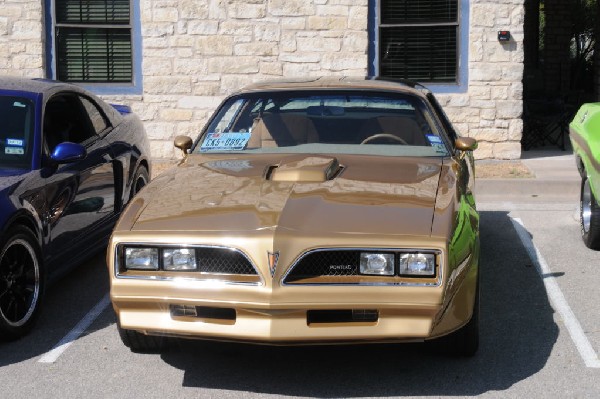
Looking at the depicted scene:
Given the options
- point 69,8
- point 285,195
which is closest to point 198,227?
point 285,195

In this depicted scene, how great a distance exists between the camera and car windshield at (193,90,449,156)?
6.57 metres

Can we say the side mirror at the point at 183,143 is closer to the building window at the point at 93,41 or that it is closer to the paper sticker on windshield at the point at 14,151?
the paper sticker on windshield at the point at 14,151

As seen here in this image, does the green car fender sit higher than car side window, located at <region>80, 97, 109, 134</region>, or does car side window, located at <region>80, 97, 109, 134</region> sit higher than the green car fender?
car side window, located at <region>80, 97, 109, 134</region>

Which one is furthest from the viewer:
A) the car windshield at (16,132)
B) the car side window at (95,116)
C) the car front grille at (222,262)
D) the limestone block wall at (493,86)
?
the limestone block wall at (493,86)

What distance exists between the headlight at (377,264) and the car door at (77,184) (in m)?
2.47

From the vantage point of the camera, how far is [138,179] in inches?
336

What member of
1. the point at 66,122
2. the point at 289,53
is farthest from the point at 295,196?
the point at 289,53

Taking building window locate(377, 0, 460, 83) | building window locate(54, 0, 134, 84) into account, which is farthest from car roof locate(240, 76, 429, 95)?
building window locate(54, 0, 134, 84)

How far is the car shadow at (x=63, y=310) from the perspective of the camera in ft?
19.3

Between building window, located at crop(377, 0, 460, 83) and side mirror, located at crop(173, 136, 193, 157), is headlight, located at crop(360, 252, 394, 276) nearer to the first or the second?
side mirror, located at crop(173, 136, 193, 157)

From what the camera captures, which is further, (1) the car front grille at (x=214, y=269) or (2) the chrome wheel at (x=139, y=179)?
(2) the chrome wheel at (x=139, y=179)

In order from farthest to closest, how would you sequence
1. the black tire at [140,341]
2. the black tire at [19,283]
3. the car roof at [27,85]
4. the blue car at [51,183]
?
the car roof at [27,85], the blue car at [51,183], the black tire at [19,283], the black tire at [140,341]

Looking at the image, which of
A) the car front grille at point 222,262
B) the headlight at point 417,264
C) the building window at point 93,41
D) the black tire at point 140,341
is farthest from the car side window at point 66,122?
the building window at point 93,41

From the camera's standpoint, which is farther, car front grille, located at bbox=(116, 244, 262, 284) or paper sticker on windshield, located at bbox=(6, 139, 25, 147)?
paper sticker on windshield, located at bbox=(6, 139, 25, 147)
